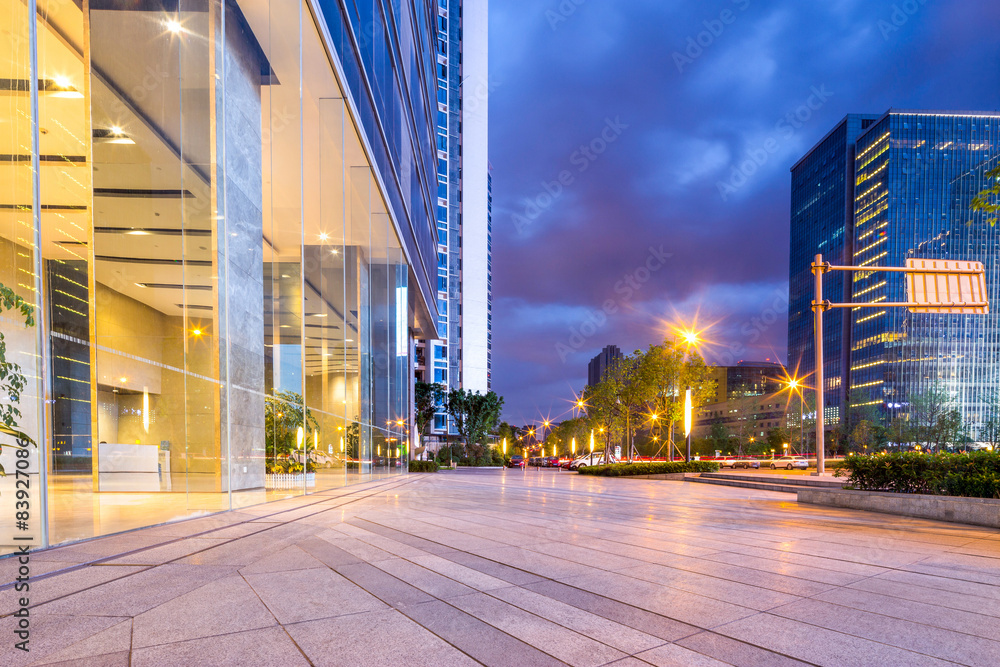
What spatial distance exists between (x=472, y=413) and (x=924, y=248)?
115025 millimetres

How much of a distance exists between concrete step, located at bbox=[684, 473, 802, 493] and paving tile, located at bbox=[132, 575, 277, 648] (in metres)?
18.2

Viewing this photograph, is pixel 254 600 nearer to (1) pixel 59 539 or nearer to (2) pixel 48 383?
(1) pixel 59 539

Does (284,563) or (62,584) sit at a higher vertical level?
(62,584)

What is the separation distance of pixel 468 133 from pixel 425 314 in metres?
78.4

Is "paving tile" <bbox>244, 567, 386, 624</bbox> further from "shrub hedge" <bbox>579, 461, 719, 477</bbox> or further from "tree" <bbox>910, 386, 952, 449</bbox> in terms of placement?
"tree" <bbox>910, 386, 952, 449</bbox>

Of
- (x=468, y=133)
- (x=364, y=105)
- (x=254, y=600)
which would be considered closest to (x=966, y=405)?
(x=468, y=133)

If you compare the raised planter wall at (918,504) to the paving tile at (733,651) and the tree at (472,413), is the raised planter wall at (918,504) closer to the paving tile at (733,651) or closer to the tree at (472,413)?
the paving tile at (733,651)

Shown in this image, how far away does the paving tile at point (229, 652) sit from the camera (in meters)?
3.29

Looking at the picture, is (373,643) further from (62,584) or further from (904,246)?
(904,246)

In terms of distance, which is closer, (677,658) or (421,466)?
(677,658)

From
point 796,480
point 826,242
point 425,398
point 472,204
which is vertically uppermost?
point 472,204

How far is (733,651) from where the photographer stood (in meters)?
3.60

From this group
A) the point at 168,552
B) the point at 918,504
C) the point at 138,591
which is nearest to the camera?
the point at 138,591

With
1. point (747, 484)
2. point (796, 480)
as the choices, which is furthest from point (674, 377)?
point (796, 480)
